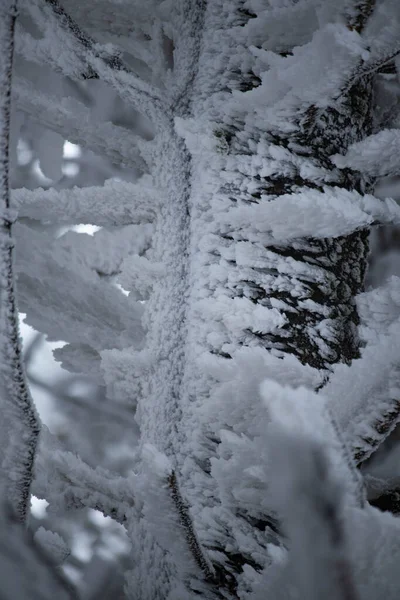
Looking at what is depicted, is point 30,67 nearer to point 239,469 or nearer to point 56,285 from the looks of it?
point 56,285

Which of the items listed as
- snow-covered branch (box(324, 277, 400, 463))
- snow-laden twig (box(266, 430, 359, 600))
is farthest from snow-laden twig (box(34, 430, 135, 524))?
snow-laden twig (box(266, 430, 359, 600))

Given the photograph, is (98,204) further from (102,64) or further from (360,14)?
(360,14)

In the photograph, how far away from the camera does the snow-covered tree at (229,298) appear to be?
1.08 ft

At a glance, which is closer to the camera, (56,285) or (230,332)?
(230,332)

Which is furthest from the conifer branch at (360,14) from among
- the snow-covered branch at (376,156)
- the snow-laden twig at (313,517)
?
the snow-laden twig at (313,517)

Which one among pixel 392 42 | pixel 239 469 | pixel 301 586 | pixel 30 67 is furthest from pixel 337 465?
pixel 30 67

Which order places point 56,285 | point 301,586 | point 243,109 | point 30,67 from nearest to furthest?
point 301,586 < point 243,109 < point 56,285 < point 30,67

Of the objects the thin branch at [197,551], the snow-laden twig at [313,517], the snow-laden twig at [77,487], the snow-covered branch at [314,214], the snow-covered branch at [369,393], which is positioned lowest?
the snow-laden twig at [77,487]

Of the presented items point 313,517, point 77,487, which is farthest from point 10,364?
point 313,517

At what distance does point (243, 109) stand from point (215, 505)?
564 millimetres

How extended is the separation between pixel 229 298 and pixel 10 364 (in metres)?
0.30

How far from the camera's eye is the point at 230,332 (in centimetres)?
67

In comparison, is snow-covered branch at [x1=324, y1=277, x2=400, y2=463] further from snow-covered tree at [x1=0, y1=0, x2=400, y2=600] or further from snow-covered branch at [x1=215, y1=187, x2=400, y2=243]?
snow-covered branch at [x1=215, y1=187, x2=400, y2=243]

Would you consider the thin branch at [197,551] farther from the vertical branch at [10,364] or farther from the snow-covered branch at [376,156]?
the snow-covered branch at [376,156]
